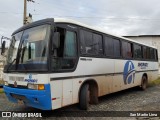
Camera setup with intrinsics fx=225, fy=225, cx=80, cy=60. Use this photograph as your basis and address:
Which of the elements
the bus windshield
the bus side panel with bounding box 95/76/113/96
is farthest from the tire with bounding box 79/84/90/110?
the bus windshield

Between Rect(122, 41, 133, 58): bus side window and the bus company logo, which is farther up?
Rect(122, 41, 133, 58): bus side window

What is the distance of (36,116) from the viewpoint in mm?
7188

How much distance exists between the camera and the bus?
20.5 feet

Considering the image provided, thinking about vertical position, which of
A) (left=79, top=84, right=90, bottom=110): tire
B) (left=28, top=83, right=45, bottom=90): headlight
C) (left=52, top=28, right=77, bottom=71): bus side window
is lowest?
(left=79, top=84, right=90, bottom=110): tire

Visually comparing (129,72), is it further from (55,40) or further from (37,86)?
(37,86)

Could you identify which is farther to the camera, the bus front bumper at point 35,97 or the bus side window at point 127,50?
the bus side window at point 127,50

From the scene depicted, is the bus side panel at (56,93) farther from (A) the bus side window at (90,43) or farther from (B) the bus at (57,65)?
(A) the bus side window at (90,43)

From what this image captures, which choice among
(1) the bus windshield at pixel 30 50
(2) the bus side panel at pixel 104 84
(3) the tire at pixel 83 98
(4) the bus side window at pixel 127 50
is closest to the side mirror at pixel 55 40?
(1) the bus windshield at pixel 30 50

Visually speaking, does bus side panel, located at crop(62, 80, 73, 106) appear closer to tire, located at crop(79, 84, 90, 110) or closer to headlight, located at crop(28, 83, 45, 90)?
tire, located at crop(79, 84, 90, 110)

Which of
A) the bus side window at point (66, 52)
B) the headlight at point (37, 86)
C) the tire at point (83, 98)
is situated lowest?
the tire at point (83, 98)

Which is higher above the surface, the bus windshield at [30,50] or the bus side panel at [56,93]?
the bus windshield at [30,50]

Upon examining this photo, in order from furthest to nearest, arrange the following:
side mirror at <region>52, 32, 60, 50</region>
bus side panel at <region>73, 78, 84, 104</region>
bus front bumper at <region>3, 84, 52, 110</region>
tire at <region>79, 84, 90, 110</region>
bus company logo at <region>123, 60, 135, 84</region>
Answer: bus company logo at <region>123, 60, 135, 84</region>
tire at <region>79, 84, 90, 110</region>
bus side panel at <region>73, 78, 84, 104</region>
side mirror at <region>52, 32, 60, 50</region>
bus front bumper at <region>3, 84, 52, 110</region>

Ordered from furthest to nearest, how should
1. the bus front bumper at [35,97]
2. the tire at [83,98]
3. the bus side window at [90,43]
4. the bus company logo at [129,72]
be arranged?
the bus company logo at [129,72], the bus side window at [90,43], the tire at [83,98], the bus front bumper at [35,97]

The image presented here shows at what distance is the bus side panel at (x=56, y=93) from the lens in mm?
6289
